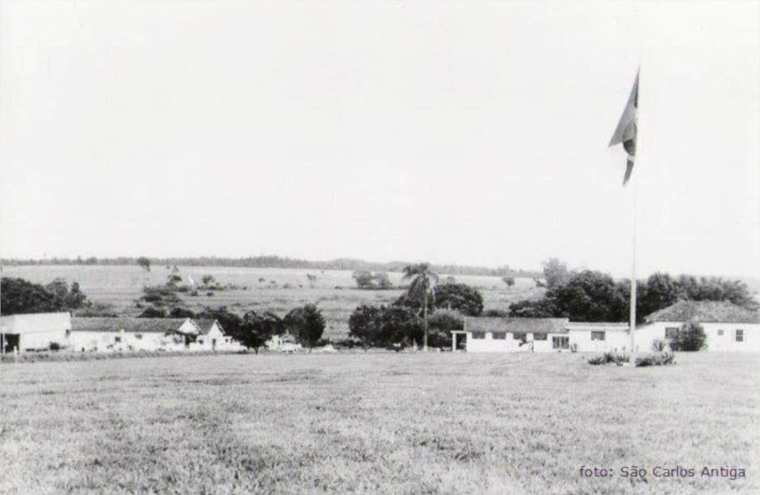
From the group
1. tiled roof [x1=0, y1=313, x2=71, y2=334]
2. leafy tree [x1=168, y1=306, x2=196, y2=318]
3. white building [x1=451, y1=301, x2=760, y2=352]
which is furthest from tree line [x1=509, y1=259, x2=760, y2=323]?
tiled roof [x1=0, y1=313, x2=71, y2=334]

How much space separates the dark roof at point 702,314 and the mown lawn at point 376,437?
48.0 feet

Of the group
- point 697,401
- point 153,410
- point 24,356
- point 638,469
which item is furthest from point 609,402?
point 24,356

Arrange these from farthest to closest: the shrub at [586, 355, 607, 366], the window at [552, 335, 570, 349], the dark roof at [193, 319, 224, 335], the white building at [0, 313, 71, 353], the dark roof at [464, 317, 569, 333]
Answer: the window at [552, 335, 570, 349], the dark roof at [464, 317, 569, 333], the dark roof at [193, 319, 224, 335], the white building at [0, 313, 71, 353], the shrub at [586, 355, 607, 366]

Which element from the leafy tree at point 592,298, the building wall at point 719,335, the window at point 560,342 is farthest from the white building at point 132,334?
the building wall at point 719,335

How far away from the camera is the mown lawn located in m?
6.09

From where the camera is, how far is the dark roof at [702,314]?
941 inches

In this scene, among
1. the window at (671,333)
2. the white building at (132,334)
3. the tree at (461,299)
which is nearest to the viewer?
the white building at (132,334)

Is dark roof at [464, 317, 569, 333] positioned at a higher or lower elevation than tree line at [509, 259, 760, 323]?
lower

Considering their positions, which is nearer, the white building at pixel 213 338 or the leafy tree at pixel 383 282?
the white building at pixel 213 338

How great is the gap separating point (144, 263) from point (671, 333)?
19916 millimetres

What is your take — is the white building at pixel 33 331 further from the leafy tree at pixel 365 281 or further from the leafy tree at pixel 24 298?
the leafy tree at pixel 365 281

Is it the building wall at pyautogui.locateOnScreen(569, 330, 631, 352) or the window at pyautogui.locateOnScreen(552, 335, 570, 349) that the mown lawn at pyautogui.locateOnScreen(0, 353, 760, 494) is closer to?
the building wall at pyautogui.locateOnScreen(569, 330, 631, 352)

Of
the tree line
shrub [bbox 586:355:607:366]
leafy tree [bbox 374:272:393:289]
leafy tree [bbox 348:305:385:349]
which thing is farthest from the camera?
leafy tree [bbox 348:305:385:349]

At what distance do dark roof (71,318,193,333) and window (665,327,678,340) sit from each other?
16.5 m
